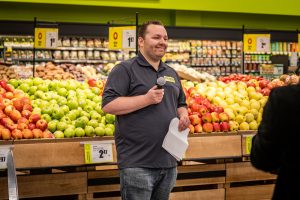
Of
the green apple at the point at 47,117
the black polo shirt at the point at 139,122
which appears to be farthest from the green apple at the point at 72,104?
the black polo shirt at the point at 139,122

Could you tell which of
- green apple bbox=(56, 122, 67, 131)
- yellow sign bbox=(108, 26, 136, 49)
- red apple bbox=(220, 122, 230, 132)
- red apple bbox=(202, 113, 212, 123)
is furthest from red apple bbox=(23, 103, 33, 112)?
yellow sign bbox=(108, 26, 136, 49)

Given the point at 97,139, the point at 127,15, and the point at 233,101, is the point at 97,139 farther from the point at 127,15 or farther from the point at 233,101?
the point at 127,15

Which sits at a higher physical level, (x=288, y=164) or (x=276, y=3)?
(x=276, y=3)

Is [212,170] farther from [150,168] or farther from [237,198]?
[150,168]

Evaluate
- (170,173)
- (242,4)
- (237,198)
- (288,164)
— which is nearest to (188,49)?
(242,4)

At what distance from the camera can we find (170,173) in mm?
3066

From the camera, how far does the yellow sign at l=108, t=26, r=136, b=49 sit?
727cm

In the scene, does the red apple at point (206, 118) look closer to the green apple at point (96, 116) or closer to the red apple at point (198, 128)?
the red apple at point (198, 128)

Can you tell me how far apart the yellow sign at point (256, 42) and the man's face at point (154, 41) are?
5437 millimetres

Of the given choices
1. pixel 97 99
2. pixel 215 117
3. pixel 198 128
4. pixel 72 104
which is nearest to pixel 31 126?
pixel 72 104

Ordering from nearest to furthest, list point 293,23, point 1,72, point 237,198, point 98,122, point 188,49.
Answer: point 98,122 < point 237,198 < point 1,72 < point 188,49 < point 293,23

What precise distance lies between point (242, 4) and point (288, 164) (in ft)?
40.7

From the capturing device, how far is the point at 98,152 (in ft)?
12.9

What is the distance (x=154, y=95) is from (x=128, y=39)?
450 cm
